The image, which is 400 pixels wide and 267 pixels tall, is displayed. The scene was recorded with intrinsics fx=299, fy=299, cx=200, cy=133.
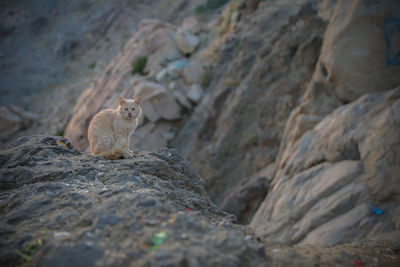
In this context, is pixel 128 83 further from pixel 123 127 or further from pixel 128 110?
pixel 123 127

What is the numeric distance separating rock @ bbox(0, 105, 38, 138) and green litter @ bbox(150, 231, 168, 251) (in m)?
23.7

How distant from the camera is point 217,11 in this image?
1013 inches

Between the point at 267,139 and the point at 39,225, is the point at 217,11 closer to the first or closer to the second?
the point at 267,139

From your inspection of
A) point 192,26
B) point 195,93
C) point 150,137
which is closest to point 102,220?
point 150,137

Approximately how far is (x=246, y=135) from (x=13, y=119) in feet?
61.3

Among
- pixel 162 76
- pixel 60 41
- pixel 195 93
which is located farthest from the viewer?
pixel 60 41

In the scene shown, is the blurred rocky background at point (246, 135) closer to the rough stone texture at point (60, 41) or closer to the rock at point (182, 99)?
the rock at point (182, 99)

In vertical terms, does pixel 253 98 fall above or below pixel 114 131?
above

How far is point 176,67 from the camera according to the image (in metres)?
17.8

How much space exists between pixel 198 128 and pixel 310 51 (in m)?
6.44

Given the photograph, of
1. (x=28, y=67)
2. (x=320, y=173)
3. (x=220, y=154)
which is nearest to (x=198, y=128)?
(x=220, y=154)

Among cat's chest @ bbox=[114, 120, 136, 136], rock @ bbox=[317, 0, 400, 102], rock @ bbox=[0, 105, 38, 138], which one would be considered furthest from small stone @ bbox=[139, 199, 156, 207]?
rock @ bbox=[0, 105, 38, 138]

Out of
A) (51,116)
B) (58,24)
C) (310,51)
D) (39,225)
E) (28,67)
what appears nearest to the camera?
(39,225)

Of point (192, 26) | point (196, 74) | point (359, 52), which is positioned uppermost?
point (192, 26)
